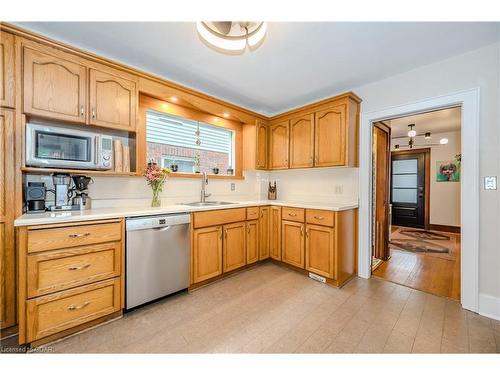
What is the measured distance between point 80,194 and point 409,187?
23.8 ft

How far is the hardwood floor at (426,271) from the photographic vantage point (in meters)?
2.41

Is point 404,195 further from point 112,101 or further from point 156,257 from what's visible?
point 112,101

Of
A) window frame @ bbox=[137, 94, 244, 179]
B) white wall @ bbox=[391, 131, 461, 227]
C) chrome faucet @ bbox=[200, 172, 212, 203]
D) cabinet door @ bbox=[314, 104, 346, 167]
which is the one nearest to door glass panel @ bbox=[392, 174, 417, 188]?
white wall @ bbox=[391, 131, 461, 227]

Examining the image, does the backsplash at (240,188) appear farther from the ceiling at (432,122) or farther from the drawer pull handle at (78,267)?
the ceiling at (432,122)

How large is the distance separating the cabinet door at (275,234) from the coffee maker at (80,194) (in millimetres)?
2177

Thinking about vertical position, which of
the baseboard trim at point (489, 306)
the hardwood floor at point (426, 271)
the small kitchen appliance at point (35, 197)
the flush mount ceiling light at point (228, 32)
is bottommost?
the hardwood floor at point (426, 271)

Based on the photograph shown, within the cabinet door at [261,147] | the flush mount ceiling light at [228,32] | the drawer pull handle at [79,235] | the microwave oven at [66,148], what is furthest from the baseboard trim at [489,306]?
the microwave oven at [66,148]

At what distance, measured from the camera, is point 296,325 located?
1.75 meters

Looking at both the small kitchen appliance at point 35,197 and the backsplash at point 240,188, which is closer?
the small kitchen appliance at point 35,197

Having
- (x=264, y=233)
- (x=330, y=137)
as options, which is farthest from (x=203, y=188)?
(x=330, y=137)

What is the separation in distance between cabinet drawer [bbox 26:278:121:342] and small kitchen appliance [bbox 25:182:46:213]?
740mm

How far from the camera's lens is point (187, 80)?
258cm
